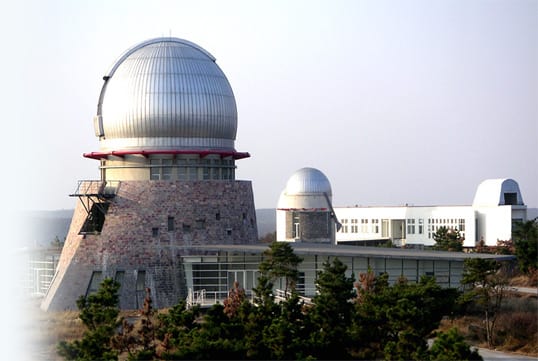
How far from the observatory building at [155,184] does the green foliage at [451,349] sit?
2107 centimetres

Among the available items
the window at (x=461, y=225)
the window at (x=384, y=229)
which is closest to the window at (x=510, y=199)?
the window at (x=461, y=225)

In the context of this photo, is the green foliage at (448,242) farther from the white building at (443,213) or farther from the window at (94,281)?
the window at (94,281)

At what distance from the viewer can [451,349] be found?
24.2m

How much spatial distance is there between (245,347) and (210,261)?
16.6 meters

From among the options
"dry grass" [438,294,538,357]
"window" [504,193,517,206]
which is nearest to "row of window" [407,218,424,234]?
"window" [504,193,517,206]

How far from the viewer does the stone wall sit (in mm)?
44062

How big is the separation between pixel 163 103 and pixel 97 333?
18570 mm

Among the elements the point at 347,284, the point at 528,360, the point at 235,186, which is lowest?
the point at 528,360

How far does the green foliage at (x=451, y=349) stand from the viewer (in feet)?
78.6

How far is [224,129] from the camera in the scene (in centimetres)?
4694

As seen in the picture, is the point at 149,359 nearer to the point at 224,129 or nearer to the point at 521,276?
the point at 224,129

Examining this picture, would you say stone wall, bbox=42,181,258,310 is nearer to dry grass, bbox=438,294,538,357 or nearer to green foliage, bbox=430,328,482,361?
dry grass, bbox=438,294,538,357

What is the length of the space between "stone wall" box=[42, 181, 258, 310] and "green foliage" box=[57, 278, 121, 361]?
11.6 m

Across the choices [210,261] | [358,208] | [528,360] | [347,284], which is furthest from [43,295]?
[358,208]
